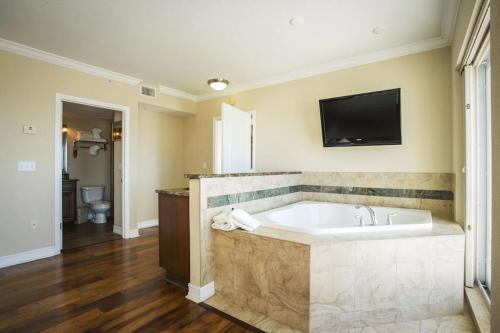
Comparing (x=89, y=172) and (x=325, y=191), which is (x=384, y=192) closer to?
(x=325, y=191)

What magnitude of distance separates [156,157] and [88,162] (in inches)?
72.2

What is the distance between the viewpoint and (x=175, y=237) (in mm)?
2326

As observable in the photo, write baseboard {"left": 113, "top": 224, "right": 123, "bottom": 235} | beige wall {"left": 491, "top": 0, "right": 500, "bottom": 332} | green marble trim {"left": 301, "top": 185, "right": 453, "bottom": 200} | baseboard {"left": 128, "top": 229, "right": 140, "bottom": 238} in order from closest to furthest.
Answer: beige wall {"left": 491, "top": 0, "right": 500, "bottom": 332}, green marble trim {"left": 301, "top": 185, "right": 453, "bottom": 200}, baseboard {"left": 128, "top": 229, "right": 140, "bottom": 238}, baseboard {"left": 113, "top": 224, "right": 123, "bottom": 235}

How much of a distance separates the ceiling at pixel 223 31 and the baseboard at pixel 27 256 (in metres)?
2.38

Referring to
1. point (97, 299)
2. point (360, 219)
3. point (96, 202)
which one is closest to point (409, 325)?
point (360, 219)

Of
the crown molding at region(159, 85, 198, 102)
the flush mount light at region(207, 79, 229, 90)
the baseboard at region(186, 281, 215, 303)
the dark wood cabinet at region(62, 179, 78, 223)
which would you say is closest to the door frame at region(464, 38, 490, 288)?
the baseboard at region(186, 281, 215, 303)

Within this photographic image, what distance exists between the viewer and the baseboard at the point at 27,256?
2.71 m

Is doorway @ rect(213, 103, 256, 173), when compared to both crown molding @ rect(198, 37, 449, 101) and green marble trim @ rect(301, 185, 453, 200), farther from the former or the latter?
green marble trim @ rect(301, 185, 453, 200)

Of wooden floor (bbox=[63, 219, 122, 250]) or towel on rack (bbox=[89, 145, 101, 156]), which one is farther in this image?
towel on rack (bbox=[89, 145, 101, 156])

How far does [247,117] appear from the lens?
385 cm

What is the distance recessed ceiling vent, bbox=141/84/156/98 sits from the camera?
13.1ft

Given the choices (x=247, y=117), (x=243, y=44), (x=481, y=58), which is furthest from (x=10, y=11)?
(x=481, y=58)

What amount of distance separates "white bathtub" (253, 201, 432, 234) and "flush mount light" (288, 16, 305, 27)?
1.87 m

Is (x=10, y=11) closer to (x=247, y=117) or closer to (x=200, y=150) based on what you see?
(x=247, y=117)
